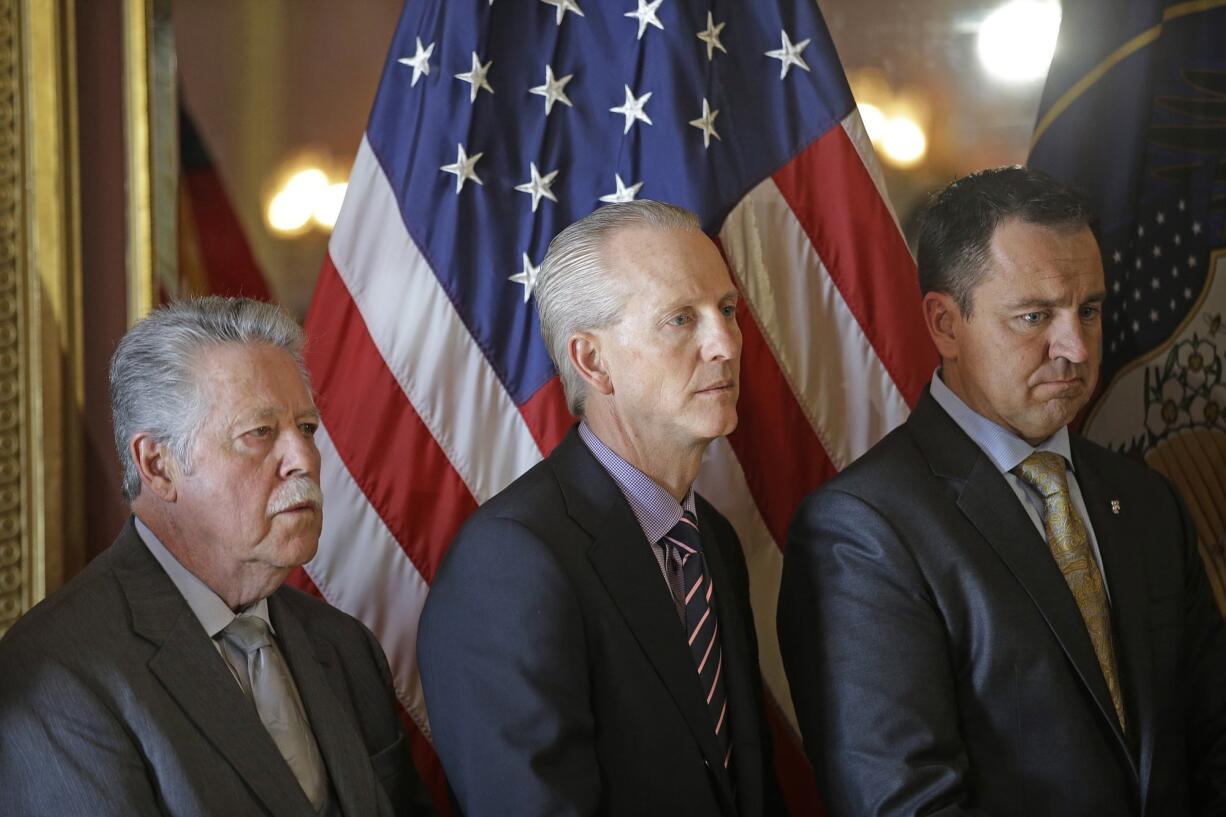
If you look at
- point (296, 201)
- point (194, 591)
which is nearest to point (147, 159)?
point (296, 201)

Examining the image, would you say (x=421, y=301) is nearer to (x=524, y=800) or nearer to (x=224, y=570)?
(x=224, y=570)

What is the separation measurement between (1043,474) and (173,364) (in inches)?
63.0

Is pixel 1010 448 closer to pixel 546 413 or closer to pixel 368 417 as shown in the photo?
pixel 546 413

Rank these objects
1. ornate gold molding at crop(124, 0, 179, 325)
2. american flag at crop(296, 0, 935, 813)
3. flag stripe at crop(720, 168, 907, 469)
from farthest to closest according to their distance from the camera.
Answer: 1. flag stripe at crop(720, 168, 907, 469)
2. american flag at crop(296, 0, 935, 813)
3. ornate gold molding at crop(124, 0, 179, 325)

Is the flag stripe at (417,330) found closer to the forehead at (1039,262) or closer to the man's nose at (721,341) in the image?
the man's nose at (721,341)

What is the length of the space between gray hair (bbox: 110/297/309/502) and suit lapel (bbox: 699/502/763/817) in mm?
907

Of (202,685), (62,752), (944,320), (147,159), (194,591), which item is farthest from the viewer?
(147,159)

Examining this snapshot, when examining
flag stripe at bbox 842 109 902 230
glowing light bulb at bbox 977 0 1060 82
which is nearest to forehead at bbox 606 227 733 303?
flag stripe at bbox 842 109 902 230

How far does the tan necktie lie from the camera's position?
208 cm

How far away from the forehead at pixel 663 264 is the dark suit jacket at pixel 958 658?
18.2 inches

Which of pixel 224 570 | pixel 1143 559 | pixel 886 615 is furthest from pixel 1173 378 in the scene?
pixel 224 570

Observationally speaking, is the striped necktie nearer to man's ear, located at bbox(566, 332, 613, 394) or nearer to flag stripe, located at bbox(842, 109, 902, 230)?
man's ear, located at bbox(566, 332, 613, 394)

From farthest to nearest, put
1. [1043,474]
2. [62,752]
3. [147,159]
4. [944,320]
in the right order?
[147,159] < [944,320] < [1043,474] < [62,752]

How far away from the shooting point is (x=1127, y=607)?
7.97 feet
